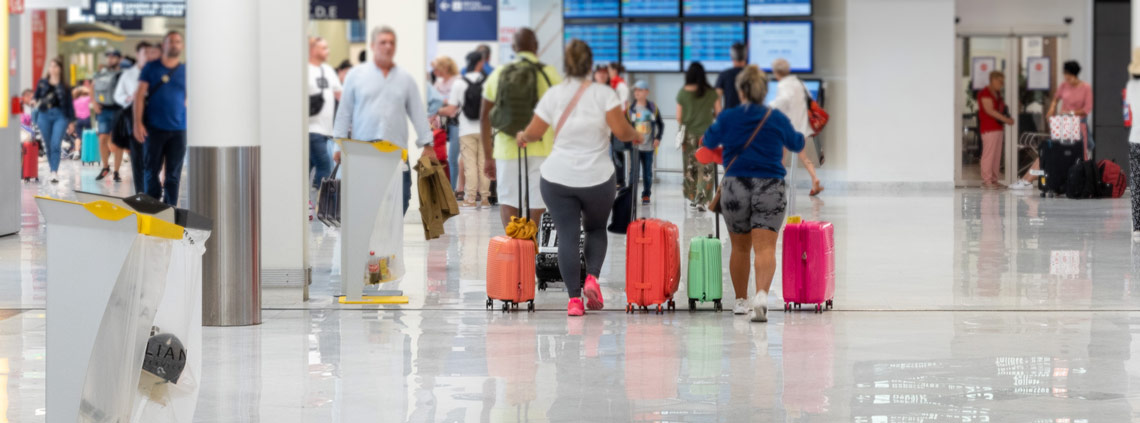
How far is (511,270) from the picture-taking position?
7.94 meters

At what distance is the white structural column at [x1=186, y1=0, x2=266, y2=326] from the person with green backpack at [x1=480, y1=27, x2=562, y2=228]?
2120mm

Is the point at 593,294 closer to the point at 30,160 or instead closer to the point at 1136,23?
the point at 1136,23

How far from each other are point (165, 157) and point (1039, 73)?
1290 cm

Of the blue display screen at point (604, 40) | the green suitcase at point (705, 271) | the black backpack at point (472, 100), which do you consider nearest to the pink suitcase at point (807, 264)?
the green suitcase at point (705, 271)

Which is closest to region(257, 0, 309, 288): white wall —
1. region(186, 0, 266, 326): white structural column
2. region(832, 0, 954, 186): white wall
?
region(186, 0, 266, 326): white structural column

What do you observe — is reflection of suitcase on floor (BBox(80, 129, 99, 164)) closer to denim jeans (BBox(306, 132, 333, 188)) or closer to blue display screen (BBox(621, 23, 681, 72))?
blue display screen (BBox(621, 23, 681, 72))

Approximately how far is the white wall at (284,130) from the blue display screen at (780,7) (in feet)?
42.4

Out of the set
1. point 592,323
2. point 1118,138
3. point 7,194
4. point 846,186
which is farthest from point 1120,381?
point 1118,138

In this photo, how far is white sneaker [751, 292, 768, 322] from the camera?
296 inches

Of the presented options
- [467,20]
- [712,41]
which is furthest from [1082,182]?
[467,20]

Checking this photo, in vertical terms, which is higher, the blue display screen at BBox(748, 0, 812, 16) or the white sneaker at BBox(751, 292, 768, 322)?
the blue display screen at BBox(748, 0, 812, 16)

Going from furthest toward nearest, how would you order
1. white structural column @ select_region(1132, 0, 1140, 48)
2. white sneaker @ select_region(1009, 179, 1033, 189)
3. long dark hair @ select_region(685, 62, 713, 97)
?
white sneaker @ select_region(1009, 179, 1033, 189)
long dark hair @ select_region(685, 62, 713, 97)
white structural column @ select_region(1132, 0, 1140, 48)

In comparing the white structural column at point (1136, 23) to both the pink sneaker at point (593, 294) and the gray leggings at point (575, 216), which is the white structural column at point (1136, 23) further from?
the pink sneaker at point (593, 294)

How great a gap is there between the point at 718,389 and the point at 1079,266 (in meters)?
5.33
